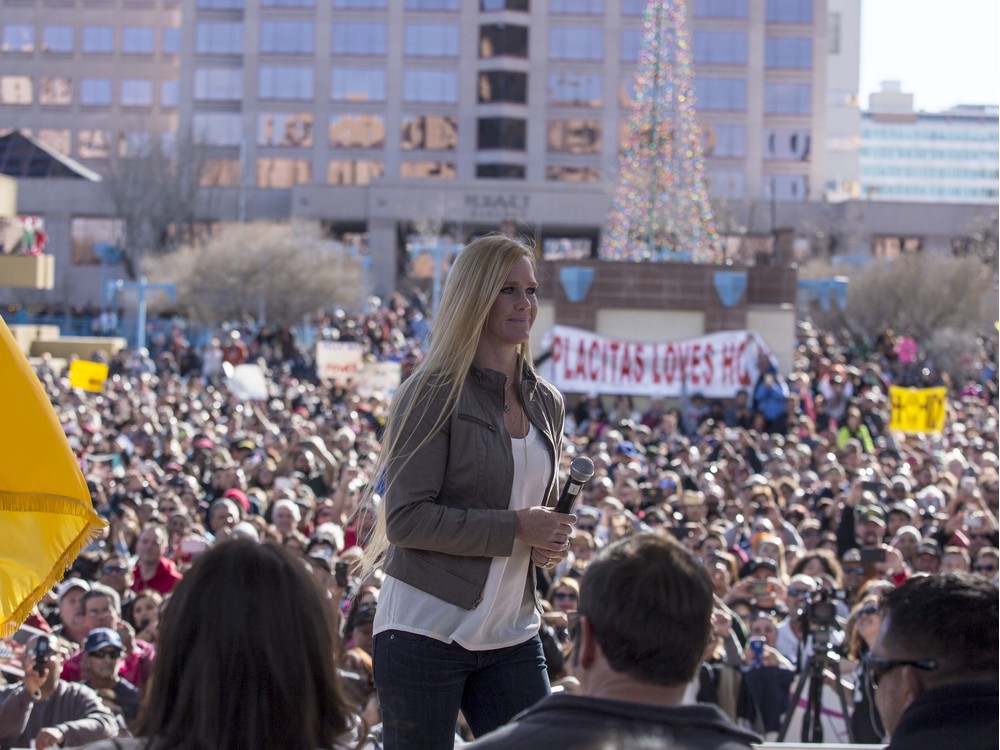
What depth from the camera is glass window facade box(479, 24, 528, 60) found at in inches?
3268

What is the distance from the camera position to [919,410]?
17.5 meters

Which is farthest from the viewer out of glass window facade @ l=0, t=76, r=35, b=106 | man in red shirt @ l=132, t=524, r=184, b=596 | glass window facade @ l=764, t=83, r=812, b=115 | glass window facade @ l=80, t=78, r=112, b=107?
glass window facade @ l=0, t=76, r=35, b=106

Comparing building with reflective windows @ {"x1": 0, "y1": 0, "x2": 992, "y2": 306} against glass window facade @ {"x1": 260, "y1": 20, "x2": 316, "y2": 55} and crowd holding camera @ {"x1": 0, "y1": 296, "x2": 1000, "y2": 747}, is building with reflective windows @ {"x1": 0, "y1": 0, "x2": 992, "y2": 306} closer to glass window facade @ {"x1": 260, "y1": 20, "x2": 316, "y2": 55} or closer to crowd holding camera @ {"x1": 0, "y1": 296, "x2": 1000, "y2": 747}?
glass window facade @ {"x1": 260, "y1": 20, "x2": 316, "y2": 55}

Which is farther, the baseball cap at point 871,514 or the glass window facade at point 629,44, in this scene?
the glass window facade at point 629,44

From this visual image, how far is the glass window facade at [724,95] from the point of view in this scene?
8394 cm

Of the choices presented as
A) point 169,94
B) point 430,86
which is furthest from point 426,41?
→ point 169,94

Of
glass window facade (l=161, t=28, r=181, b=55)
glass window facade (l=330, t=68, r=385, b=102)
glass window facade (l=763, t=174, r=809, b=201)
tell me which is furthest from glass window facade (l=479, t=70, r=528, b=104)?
glass window facade (l=161, t=28, r=181, b=55)

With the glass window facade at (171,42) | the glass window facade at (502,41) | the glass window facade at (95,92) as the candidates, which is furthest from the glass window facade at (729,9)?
the glass window facade at (95,92)

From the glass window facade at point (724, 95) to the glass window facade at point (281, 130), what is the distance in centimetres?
2203

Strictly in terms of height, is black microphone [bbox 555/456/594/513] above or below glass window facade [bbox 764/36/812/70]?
below

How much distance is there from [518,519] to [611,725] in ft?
3.75

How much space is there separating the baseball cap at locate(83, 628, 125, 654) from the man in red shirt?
2.31 meters

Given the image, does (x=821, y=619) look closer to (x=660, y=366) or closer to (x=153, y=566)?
(x=153, y=566)

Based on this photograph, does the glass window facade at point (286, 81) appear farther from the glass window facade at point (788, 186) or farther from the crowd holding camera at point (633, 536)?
the crowd holding camera at point (633, 536)
